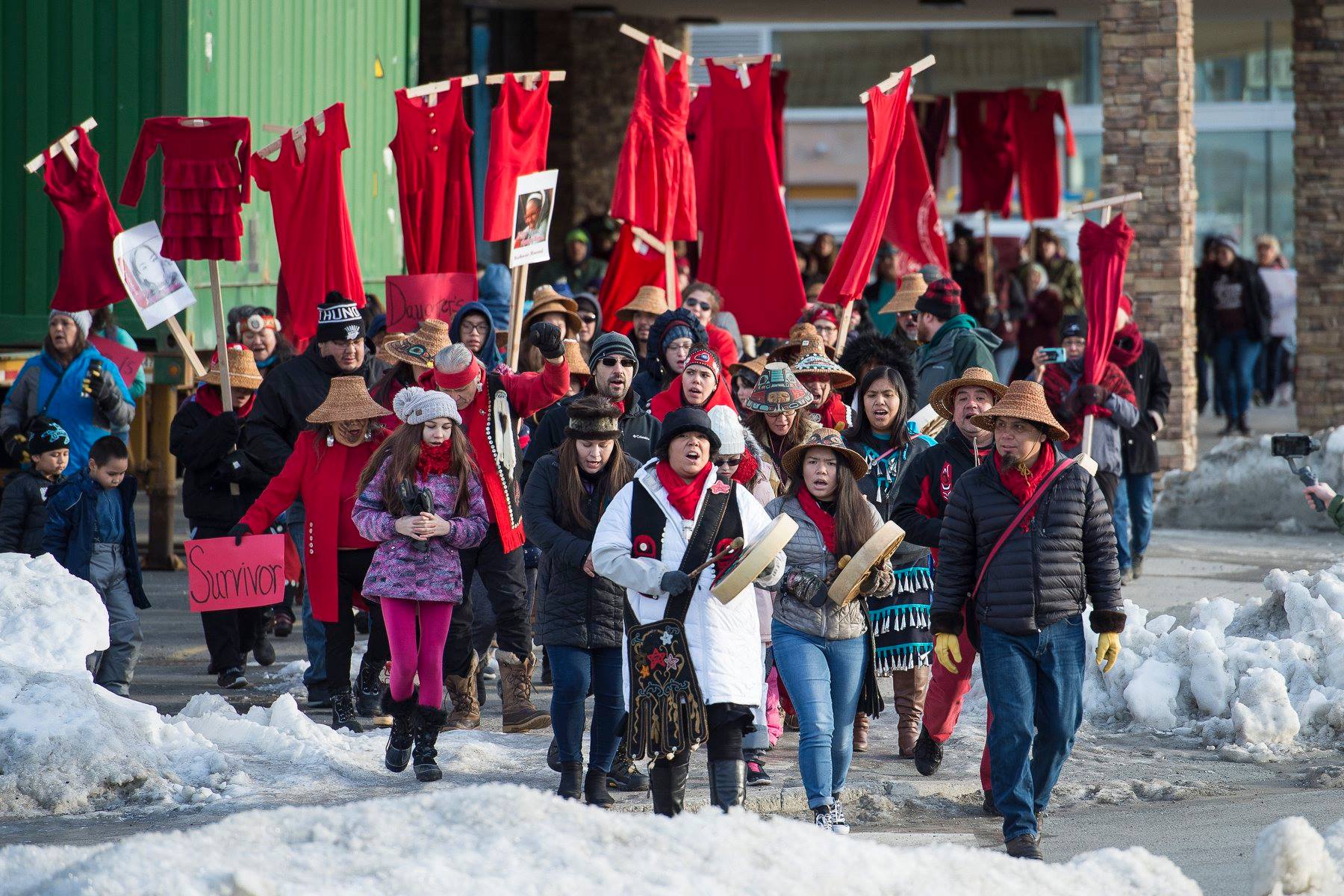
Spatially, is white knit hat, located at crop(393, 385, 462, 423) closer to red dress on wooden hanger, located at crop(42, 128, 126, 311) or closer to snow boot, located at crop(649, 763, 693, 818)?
snow boot, located at crop(649, 763, 693, 818)

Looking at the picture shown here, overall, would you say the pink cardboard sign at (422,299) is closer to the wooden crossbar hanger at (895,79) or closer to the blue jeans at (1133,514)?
the wooden crossbar hanger at (895,79)

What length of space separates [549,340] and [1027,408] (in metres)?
2.68

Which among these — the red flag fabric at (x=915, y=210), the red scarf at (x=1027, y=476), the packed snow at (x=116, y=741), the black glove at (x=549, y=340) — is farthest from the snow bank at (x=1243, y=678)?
the red flag fabric at (x=915, y=210)

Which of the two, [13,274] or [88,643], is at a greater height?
[13,274]

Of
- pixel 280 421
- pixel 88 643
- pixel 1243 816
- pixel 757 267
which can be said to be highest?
pixel 757 267

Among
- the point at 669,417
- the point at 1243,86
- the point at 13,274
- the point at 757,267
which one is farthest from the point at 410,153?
the point at 1243,86

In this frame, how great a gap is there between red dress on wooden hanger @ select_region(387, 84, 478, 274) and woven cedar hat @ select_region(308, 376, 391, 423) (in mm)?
3205

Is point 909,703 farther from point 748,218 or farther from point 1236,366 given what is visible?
point 1236,366

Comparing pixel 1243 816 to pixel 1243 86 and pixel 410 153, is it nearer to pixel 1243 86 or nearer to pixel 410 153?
pixel 410 153

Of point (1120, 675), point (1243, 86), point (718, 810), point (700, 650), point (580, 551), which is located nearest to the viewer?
point (718, 810)

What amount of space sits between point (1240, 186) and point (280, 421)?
119 ft

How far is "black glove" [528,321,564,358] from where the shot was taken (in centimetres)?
868

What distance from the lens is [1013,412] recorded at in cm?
670

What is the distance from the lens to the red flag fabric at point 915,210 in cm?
1335
